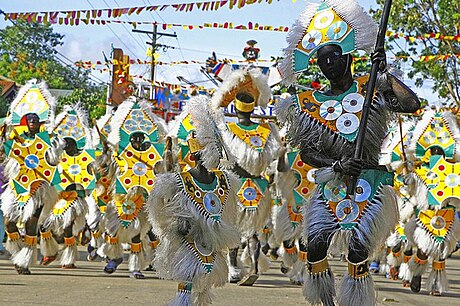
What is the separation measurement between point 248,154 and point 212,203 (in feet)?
11.9

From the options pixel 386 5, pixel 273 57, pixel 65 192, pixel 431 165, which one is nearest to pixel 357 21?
pixel 386 5

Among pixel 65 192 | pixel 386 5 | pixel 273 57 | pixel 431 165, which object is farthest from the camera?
pixel 273 57

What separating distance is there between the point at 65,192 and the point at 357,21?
7.38 meters

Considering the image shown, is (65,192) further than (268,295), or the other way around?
(65,192)

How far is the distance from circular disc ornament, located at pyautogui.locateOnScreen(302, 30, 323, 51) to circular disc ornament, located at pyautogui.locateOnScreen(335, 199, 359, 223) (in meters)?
1.27

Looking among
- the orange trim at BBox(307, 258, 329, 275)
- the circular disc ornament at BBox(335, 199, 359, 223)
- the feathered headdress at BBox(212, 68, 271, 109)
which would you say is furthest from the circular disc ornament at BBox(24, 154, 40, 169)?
the circular disc ornament at BBox(335, 199, 359, 223)

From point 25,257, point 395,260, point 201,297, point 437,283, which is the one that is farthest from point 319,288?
point 395,260

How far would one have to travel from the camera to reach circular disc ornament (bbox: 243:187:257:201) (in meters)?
11.3

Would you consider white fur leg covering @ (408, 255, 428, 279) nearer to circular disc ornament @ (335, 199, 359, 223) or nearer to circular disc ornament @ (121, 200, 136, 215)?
circular disc ornament @ (121, 200, 136, 215)

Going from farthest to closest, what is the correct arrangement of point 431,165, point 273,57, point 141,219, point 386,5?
1. point 273,57
2. point 141,219
3. point 431,165
4. point 386,5

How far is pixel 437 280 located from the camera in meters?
11.2

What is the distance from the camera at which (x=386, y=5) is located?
663 centimetres

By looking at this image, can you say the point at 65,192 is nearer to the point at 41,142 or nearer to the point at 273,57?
the point at 41,142

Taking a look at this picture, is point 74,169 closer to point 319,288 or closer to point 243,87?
point 243,87
